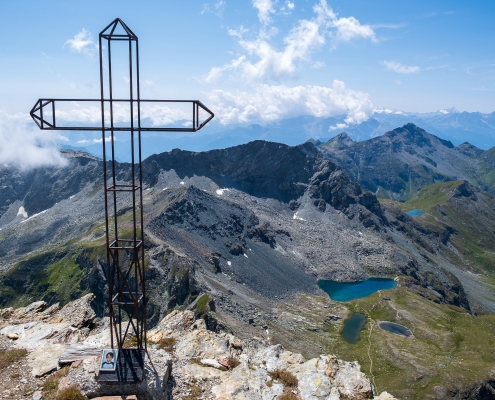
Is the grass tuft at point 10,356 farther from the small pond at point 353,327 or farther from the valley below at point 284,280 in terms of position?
the small pond at point 353,327

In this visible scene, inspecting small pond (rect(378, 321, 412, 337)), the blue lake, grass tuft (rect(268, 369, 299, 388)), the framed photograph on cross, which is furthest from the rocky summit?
the blue lake

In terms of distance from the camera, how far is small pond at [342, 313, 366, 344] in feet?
339

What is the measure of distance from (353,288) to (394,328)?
34488 millimetres

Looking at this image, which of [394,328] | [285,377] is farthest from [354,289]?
[285,377]

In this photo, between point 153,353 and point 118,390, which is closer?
point 118,390

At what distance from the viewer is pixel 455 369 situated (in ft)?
268

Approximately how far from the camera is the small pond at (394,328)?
106688 mm

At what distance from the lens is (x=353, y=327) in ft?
363

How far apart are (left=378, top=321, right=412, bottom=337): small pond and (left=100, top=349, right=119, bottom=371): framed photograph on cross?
10295 centimetres

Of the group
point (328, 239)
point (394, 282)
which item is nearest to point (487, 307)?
point (394, 282)

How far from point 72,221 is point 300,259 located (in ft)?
354

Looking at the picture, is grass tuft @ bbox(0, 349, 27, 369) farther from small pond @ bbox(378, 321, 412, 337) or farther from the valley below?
small pond @ bbox(378, 321, 412, 337)

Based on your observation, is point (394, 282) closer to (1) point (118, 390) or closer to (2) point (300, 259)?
(2) point (300, 259)

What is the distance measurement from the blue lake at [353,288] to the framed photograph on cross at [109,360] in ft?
399
